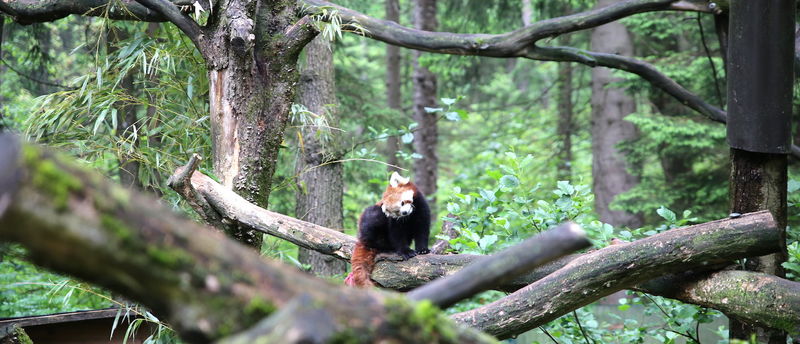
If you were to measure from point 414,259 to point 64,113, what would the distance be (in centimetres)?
240

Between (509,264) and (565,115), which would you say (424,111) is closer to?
(565,115)

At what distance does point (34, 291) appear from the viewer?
270 inches

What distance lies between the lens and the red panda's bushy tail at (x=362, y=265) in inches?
133

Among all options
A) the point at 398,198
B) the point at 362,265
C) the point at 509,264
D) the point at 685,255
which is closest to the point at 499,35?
the point at 398,198

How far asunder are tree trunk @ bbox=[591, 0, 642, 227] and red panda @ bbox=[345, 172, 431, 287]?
16.9 ft

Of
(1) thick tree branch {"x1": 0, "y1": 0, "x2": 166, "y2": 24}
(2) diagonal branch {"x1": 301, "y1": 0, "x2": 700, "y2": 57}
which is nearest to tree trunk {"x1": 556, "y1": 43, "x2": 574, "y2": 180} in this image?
(2) diagonal branch {"x1": 301, "y1": 0, "x2": 700, "y2": 57}

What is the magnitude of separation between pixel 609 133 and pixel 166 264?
8.15 meters

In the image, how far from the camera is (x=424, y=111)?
805cm

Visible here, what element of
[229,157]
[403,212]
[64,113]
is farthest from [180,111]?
[403,212]

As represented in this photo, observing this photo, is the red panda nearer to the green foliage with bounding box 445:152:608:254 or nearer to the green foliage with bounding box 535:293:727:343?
the green foliage with bounding box 445:152:608:254

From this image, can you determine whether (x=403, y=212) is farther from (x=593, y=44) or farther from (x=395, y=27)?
(x=593, y=44)

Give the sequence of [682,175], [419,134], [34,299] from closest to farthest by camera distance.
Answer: [34,299] < [682,175] < [419,134]

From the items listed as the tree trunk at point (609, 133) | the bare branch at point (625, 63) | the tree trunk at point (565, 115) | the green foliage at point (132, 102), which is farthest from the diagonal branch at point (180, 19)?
the tree trunk at point (565, 115)

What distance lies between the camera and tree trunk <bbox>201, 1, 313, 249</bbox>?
134 inches
